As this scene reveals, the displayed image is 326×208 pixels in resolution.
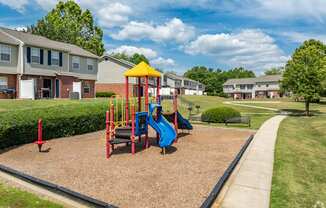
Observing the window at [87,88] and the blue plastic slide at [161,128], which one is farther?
the window at [87,88]

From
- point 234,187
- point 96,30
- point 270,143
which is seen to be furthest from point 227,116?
point 96,30

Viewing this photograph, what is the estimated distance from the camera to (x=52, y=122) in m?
13.4

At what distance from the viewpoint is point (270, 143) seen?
1425 cm

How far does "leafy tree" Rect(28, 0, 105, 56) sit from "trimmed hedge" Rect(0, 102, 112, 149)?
47.3 metres

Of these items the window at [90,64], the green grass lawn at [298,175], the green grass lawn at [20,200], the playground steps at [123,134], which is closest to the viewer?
the green grass lawn at [20,200]

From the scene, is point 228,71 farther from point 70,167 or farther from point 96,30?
point 70,167

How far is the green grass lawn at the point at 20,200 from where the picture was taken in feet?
20.6

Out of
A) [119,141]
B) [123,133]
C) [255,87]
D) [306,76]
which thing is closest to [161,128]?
[123,133]

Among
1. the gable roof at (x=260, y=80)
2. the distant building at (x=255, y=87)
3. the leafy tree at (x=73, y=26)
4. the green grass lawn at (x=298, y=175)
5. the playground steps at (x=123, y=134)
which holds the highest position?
the leafy tree at (x=73, y=26)

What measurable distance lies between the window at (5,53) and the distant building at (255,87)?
277 ft

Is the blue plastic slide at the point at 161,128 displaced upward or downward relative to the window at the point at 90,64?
downward

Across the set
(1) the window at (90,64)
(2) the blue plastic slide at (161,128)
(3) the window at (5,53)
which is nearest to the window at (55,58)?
(3) the window at (5,53)

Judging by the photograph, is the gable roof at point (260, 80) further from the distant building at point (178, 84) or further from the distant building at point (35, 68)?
the distant building at point (35, 68)

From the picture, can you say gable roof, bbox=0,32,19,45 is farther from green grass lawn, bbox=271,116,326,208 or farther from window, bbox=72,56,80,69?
green grass lawn, bbox=271,116,326,208
